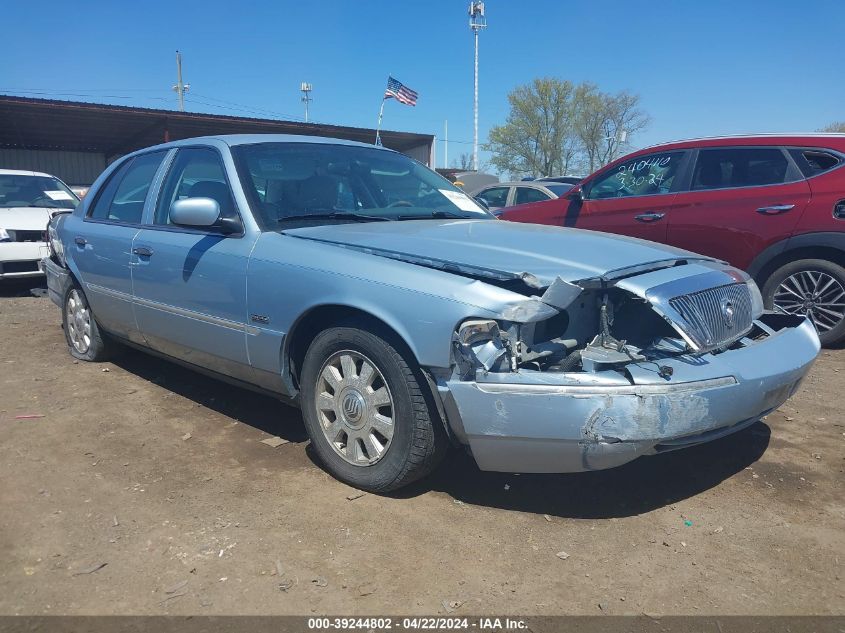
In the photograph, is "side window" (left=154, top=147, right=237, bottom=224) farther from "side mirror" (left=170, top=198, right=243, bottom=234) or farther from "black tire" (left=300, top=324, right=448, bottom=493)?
"black tire" (left=300, top=324, right=448, bottom=493)

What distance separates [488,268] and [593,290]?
1.45ft

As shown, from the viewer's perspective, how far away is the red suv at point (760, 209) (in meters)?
5.47

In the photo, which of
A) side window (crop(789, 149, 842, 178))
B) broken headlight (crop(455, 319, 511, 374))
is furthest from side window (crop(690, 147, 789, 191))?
broken headlight (crop(455, 319, 511, 374))

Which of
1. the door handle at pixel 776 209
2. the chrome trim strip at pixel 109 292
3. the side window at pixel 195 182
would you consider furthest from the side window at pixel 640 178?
the chrome trim strip at pixel 109 292

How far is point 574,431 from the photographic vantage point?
8.35 feet

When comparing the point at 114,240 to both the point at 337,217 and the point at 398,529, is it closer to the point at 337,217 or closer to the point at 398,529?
the point at 337,217

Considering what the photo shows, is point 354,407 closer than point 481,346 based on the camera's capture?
No

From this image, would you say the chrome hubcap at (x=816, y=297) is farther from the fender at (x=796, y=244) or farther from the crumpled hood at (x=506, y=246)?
the crumpled hood at (x=506, y=246)

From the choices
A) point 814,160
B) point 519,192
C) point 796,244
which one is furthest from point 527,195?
point 796,244

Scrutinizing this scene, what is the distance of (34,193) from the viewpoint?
383 inches

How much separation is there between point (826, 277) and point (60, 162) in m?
27.3

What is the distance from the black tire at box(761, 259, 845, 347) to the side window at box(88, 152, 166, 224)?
15.9ft

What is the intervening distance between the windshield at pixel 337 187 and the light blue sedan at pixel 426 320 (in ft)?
0.04

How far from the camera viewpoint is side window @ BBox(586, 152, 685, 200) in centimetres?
640
